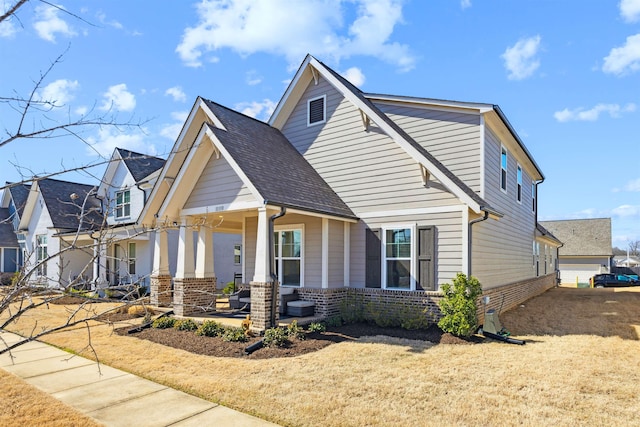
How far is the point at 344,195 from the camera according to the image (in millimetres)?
12289

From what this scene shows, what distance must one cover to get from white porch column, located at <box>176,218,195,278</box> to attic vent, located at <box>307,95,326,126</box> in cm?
504

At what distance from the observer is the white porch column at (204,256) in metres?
12.3

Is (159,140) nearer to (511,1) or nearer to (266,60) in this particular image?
(266,60)

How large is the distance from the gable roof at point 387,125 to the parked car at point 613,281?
1029 inches

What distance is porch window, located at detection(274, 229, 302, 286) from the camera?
1185cm

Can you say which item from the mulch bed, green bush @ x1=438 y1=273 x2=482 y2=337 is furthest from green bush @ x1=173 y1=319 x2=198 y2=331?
green bush @ x1=438 y1=273 x2=482 y2=337

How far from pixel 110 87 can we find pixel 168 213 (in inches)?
314

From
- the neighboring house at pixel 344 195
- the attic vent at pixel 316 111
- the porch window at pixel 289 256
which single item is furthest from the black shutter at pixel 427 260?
the attic vent at pixel 316 111

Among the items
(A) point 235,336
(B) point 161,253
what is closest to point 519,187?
(A) point 235,336

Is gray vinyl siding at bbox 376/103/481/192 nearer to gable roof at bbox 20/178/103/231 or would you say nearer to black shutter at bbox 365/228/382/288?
black shutter at bbox 365/228/382/288

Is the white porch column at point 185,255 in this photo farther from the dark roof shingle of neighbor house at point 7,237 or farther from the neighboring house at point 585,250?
the neighboring house at point 585,250

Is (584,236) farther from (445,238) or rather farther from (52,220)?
(52,220)

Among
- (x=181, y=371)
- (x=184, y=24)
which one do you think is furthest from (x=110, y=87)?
(x=181, y=371)

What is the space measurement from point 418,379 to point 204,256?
7.77m
